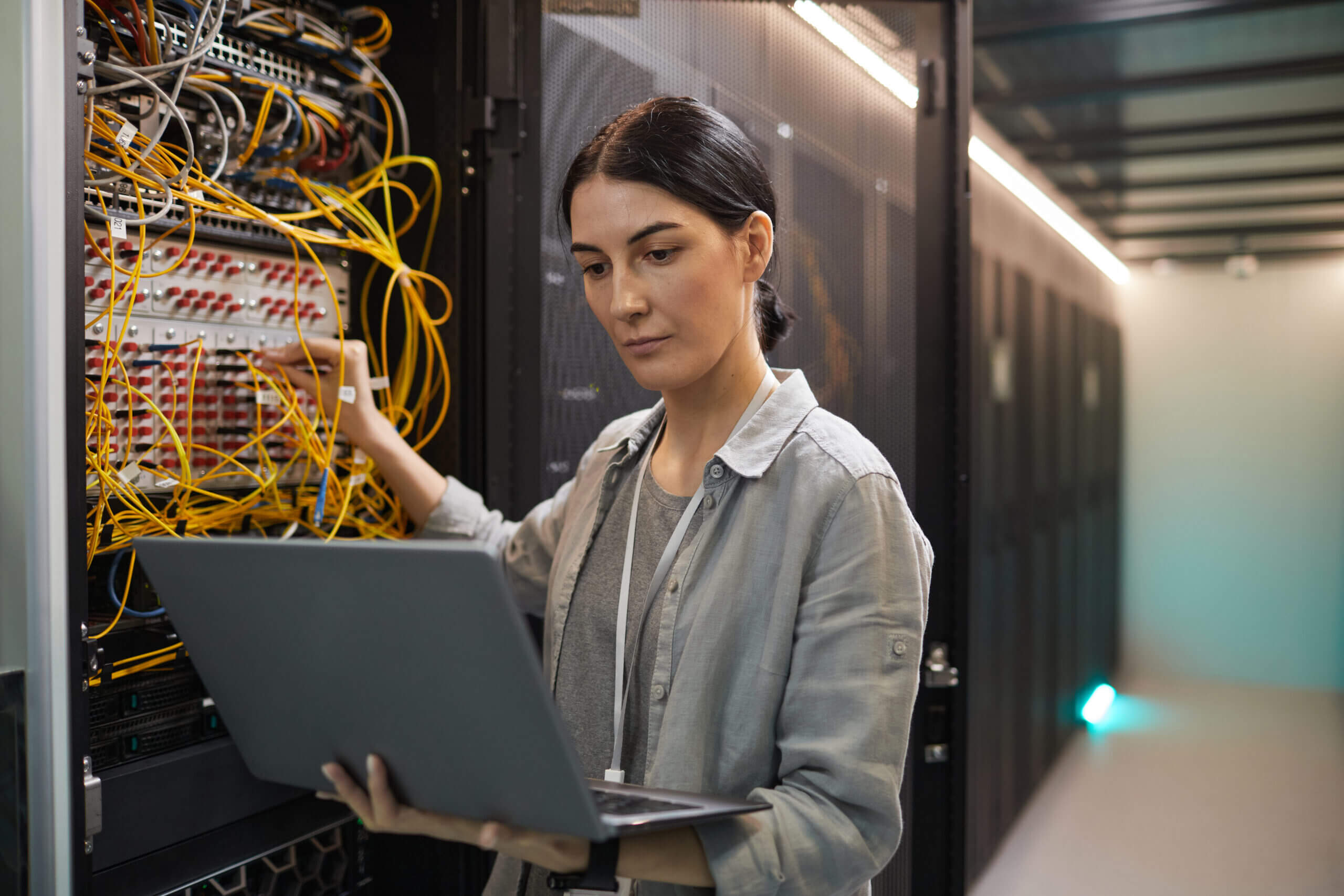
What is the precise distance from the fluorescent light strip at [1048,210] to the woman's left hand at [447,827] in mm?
2476

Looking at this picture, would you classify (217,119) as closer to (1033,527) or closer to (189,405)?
(189,405)

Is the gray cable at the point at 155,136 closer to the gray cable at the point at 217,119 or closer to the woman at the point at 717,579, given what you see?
the gray cable at the point at 217,119

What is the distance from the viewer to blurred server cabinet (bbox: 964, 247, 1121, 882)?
11.0ft

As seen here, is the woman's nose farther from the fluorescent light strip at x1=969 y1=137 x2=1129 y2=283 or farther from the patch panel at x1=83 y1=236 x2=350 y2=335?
the fluorescent light strip at x1=969 y1=137 x2=1129 y2=283

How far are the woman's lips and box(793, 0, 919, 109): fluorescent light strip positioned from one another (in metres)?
0.91

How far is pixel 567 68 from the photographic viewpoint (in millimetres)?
1544

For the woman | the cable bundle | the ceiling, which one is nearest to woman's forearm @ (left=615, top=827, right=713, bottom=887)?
the woman

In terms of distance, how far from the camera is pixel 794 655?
36.5 inches

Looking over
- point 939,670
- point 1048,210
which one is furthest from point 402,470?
point 1048,210

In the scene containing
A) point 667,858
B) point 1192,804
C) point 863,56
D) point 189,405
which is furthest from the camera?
point 1192,804

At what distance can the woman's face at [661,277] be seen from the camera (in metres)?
1.01

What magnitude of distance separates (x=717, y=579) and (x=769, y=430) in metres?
0.17

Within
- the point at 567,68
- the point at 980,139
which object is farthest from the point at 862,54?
the point at 980,139

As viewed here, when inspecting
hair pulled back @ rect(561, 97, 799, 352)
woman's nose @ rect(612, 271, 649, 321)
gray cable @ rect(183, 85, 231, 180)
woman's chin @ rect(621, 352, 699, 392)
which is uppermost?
gray cable @ rect(183, 85, 231, 180)
